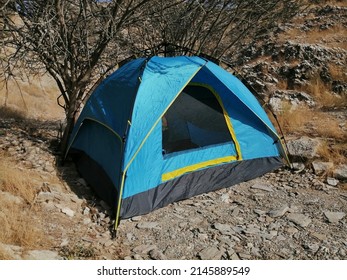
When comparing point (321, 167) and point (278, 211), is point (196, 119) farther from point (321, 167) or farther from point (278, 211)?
point (321, 167)

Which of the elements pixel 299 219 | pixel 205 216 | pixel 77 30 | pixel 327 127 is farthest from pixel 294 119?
pixel 77 30

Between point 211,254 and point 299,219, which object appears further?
point 299,219

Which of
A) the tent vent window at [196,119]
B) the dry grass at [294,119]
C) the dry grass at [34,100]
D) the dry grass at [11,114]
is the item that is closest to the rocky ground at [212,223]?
the tent vent window at [196,119]

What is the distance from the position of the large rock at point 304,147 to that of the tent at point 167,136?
251mm

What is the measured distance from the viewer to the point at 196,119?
5.55 m

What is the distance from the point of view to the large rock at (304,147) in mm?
5599

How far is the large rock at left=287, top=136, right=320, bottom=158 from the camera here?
18.4ft

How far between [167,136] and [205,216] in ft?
4.61

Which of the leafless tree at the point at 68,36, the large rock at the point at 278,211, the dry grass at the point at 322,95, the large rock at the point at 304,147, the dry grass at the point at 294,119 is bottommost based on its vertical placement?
the large rock at the point at 278,211

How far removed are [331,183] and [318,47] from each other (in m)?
7.62

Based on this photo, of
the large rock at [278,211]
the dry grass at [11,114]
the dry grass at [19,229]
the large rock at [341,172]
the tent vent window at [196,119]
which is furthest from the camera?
the dry grass at [11,114]

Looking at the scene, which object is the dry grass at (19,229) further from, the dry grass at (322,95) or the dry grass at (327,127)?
the dry grass at (322,95)

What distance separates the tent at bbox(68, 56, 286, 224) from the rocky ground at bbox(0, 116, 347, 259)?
24 cm

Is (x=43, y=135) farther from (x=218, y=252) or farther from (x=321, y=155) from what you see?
(x=321, y=155)
